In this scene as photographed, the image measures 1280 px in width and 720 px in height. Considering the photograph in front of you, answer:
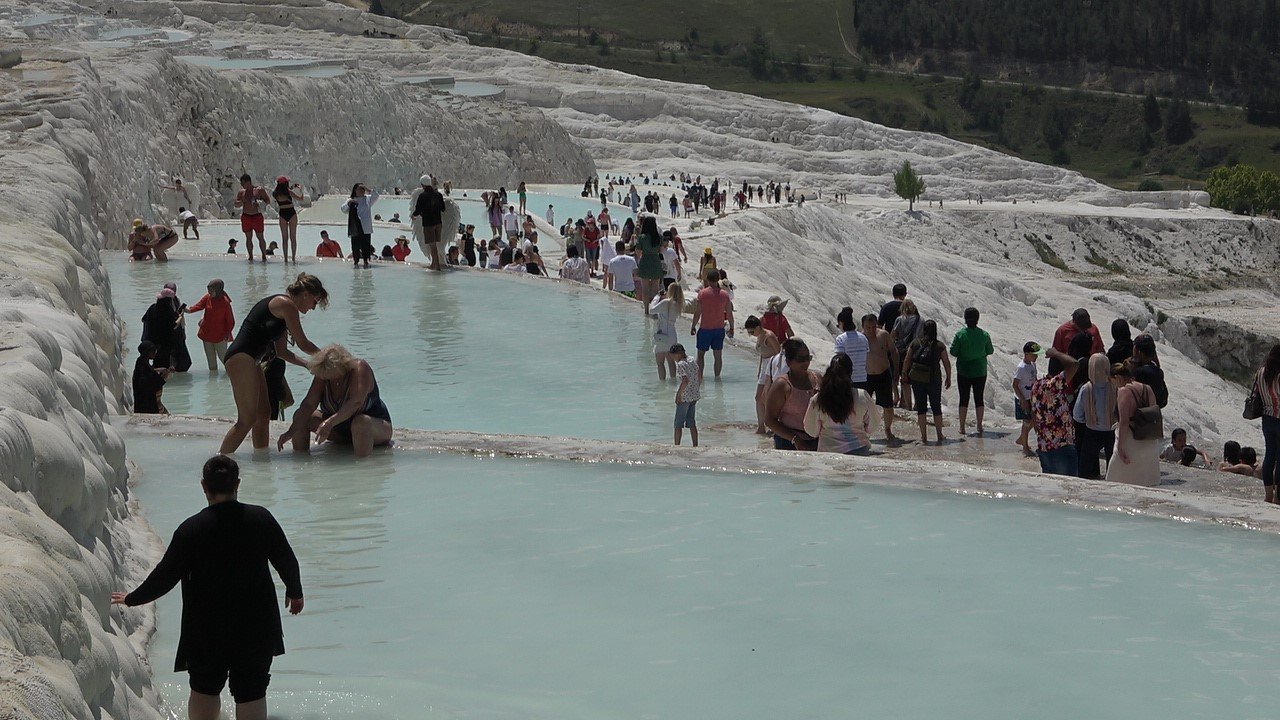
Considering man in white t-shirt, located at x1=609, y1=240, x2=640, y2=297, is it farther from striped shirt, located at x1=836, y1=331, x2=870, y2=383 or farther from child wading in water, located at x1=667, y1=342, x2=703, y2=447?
child wading in water, located at x1=667, y1=342, x2=703, y2=447

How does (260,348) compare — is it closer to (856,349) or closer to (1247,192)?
(856,349)

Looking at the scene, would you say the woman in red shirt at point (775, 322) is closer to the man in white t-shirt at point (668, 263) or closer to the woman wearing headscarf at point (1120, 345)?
the woman wearing headscarf at point (1120, 345)

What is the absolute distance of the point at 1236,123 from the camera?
4451 inches

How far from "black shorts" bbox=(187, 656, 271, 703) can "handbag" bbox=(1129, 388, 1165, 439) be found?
20.0 ft

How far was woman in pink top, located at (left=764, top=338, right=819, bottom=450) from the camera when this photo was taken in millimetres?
9297

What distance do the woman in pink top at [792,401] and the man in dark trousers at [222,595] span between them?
5.26 meters

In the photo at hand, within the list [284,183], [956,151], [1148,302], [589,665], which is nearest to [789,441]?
[589,665]

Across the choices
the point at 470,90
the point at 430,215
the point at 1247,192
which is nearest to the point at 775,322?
the point at 430,215

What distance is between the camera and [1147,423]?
9070 millimetres

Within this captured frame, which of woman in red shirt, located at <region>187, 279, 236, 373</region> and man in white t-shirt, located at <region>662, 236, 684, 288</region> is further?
man in white t-shirt, located at <region>662, 236, 684, 288</region>

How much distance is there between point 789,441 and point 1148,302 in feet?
173

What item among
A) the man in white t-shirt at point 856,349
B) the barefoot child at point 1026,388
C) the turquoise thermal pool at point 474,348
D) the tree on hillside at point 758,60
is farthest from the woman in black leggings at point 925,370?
the tree on hillside at point 758,60

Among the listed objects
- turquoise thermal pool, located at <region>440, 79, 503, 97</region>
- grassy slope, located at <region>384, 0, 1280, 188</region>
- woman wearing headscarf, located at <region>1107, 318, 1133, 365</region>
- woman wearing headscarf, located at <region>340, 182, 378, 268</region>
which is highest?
grassy slope, located at <region>384, 0, 1280, 188</region>

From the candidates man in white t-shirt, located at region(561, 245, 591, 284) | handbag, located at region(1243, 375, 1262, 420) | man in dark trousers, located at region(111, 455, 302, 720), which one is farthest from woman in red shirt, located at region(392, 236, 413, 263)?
man in dark trousers, located at region(111, 455, 302, 720)
